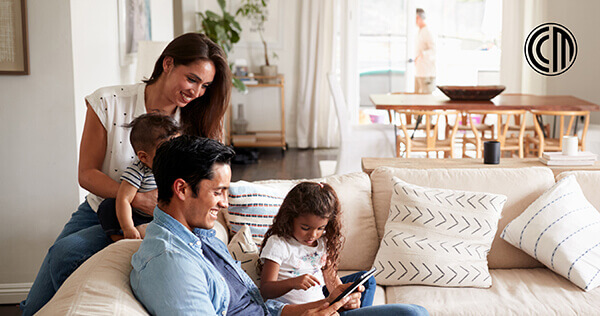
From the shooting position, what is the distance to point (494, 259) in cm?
280

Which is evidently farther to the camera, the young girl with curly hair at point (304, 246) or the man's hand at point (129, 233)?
the young girl with curly hair at point (304, 246)

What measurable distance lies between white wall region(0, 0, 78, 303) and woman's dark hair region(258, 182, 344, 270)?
1476 millimetres

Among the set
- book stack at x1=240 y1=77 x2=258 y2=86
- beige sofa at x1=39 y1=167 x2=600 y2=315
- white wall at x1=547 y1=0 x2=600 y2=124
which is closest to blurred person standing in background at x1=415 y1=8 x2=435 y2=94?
white wall at x1=547 y1=0 x2=600 y2=124

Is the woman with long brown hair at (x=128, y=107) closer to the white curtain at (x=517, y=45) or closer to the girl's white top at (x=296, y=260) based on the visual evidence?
the girl's white top at (x=296, y=260)

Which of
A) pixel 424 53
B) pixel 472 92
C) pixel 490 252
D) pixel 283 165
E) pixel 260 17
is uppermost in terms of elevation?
pixel 260 17

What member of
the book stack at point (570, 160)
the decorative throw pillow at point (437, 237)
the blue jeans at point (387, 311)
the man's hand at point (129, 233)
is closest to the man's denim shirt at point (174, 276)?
the man's hand at point (129, 233)

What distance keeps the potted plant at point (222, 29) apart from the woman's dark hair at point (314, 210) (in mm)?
4853

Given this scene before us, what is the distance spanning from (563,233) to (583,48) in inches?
191

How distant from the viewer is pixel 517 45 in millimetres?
7746

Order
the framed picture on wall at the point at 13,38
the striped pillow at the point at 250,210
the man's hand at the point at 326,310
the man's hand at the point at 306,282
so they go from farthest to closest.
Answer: the framed picture on wall at the point at 13,38 → the striped pillow at the point at 250,210 → the man's hand at the point at 306,282 → the man's hand at the point at 326,310

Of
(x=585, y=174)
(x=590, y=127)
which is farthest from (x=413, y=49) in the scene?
(x=585, y=174)

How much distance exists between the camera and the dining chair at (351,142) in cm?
552

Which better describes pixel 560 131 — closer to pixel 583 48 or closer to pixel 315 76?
pixel 583 48

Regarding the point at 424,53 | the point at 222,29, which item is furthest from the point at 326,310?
the point at 424,53
